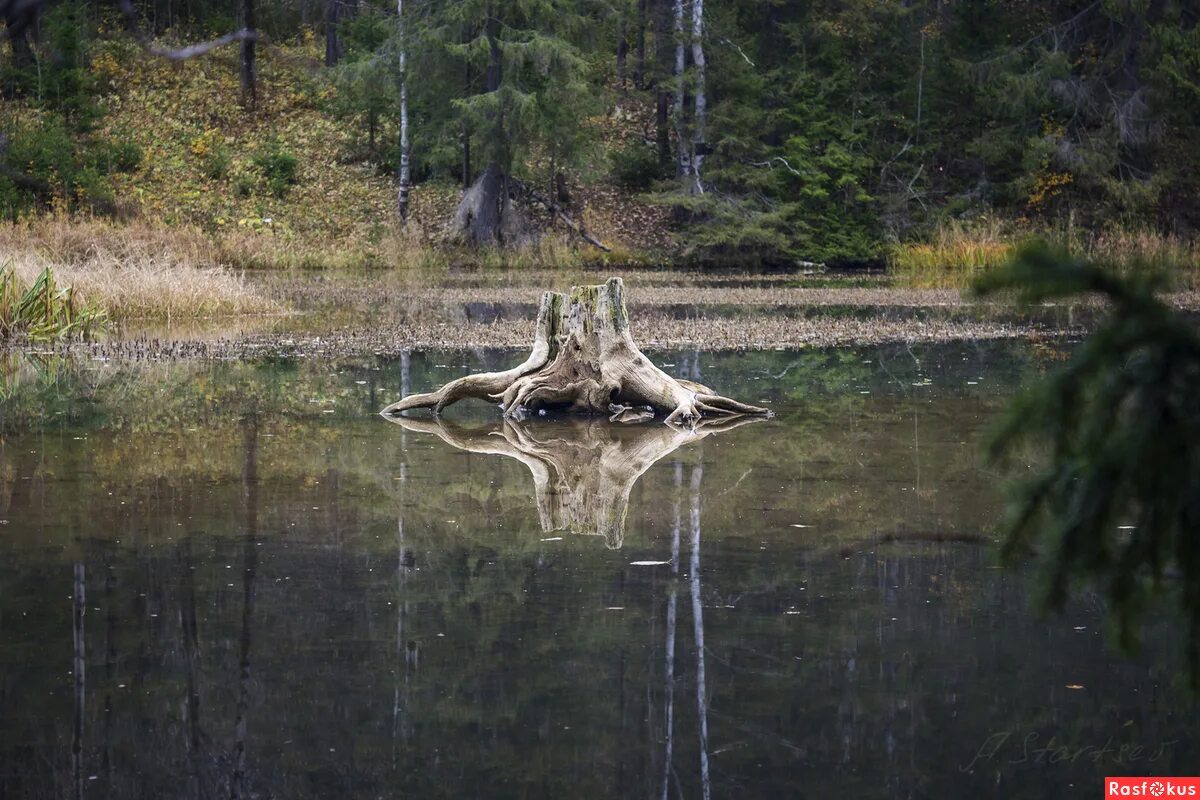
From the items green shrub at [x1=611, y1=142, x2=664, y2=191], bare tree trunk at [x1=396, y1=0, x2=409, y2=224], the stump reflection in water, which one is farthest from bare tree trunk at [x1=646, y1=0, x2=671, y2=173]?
the stump reflection in water

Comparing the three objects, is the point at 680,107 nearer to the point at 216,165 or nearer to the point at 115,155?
the point at 216,165

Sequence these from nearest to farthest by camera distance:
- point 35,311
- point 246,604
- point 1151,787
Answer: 1. point 1151,787
2. point 246,604
3. point 35,311

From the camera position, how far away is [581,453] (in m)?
10.4

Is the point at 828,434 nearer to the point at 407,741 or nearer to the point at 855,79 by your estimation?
the point at 407,741

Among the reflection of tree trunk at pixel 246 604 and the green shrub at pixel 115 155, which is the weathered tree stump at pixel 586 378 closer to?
the reflection of tree trunk at pixel 246 604

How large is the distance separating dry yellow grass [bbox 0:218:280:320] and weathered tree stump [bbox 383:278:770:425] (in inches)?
318

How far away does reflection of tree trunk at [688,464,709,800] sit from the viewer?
449cm

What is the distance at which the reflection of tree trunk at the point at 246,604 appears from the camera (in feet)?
14.4

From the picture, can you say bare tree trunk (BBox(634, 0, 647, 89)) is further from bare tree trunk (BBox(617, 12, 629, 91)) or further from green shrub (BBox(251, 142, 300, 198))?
green shrub (BBox(251, 142, 300, 198))

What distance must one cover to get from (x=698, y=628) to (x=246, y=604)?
1.95 meters

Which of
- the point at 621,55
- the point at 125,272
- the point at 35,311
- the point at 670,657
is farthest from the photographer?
the point at 621,55

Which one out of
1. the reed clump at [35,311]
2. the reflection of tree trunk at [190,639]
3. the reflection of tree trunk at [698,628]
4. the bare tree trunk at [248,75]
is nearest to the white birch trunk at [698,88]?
the bare tree trunk at [248,75]

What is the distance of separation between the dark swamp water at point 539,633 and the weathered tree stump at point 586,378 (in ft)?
6.37

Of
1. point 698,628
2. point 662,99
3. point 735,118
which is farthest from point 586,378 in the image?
point 662,99
